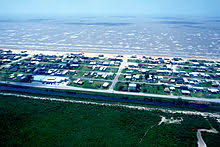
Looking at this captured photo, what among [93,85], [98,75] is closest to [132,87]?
[93,85]

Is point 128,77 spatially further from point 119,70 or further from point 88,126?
point 88,126

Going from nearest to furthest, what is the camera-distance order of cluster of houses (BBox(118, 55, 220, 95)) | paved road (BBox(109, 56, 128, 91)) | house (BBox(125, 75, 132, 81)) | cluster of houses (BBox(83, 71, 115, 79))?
cluster of houses (BBox(118, 55, 220, 95))
paved road (BBox(109, 56, 128, 91))
house (BBox(125, 75, 132, 81))
cluster of houses (BBox(83, 71, 115, 79))

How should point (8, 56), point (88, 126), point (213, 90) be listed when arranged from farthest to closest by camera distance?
point (8, 56), point (213, 90), point (88, 126)

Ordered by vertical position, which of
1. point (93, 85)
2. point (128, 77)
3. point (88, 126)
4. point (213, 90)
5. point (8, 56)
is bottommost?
point (88, 126)

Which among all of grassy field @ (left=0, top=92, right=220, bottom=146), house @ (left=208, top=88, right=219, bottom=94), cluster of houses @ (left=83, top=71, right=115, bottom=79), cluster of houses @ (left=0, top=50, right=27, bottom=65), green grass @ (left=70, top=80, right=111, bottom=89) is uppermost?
cluster of houses @ (left=0, top=50, right=27, bottom=65)

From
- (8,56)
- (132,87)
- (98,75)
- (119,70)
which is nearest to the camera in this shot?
(132,87)

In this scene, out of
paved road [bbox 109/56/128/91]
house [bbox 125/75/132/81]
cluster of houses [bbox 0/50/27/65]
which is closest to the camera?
paved road [bbox 109/56/128/91]

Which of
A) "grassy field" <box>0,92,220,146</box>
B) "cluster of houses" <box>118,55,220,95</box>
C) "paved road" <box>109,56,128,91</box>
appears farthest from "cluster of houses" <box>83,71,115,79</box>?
"grassy field" <box>0,92,220,146</box>

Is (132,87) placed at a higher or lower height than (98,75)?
lower

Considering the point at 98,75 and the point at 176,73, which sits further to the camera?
the point at 176,73

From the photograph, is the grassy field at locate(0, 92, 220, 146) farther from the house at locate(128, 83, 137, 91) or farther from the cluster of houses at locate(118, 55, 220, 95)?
the cluster of houses at locate(118, 55, 220, 95)
